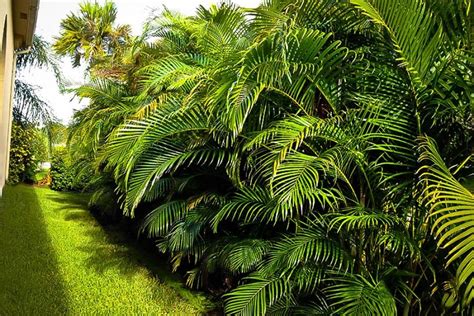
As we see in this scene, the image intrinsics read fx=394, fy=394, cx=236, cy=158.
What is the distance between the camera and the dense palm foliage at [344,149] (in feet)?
7.32

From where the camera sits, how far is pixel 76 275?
4379 millimetres

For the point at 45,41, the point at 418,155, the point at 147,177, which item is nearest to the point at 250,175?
the point at 147,177

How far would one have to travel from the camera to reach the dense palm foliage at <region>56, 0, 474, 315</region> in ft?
7.32

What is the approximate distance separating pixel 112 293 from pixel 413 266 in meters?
2.87

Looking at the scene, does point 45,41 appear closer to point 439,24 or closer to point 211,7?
point 211,7

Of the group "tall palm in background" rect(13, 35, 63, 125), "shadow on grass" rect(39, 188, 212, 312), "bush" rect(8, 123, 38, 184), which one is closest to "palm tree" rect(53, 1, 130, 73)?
"tall palm in background" rect(13, 35, 63, 125)

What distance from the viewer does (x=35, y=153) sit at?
10820mm

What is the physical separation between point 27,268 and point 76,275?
0.53 metres

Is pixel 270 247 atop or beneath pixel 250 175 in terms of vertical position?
beneath

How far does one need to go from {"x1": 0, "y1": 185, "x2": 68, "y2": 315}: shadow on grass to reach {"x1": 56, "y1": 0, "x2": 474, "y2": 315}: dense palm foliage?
4.24 feet

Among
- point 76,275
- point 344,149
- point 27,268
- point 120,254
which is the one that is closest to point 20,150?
point 120,254

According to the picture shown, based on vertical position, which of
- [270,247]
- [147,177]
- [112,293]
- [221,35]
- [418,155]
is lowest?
[112,293]

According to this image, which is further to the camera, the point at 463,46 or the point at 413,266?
the point at 413,266

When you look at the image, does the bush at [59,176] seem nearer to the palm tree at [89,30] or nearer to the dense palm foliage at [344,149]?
the palm tree at [89,30]
